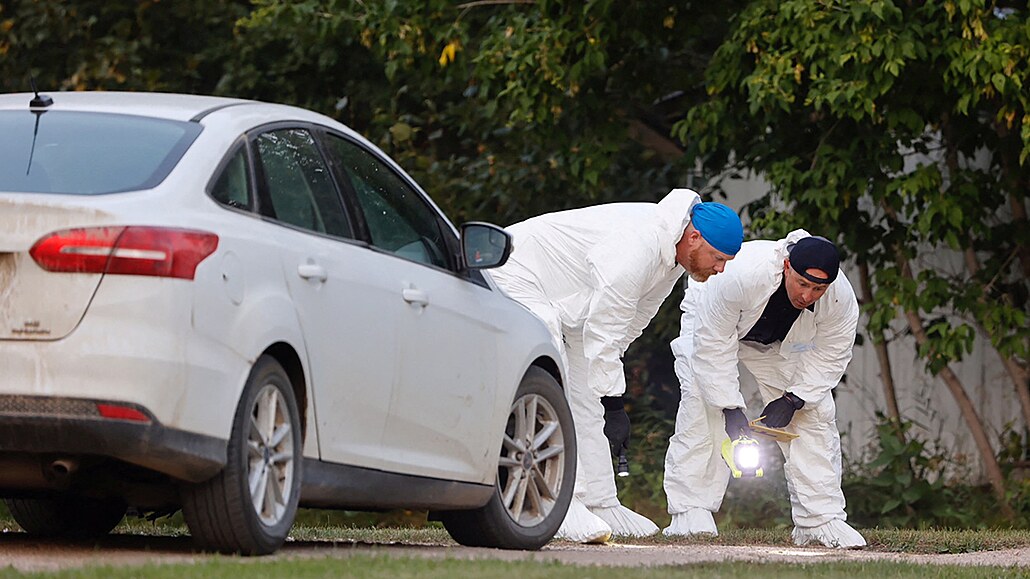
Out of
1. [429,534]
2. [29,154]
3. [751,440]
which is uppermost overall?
[29,154]

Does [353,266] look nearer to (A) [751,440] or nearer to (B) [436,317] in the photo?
(B) [436,317]

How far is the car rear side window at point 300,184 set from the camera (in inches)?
239

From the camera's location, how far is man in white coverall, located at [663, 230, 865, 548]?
912 centimetres

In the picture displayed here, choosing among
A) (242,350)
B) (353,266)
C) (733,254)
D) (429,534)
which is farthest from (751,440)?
(242,350)

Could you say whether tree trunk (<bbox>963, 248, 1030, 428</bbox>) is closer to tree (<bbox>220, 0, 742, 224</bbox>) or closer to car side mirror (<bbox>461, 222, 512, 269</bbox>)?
tree (<bbox>220, 0, 742, 224</bbox>)

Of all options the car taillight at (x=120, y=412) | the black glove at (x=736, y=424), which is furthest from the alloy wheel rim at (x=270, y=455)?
the black glove at (x=736, y=424)

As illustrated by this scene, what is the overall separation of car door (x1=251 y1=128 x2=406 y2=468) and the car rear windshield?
362 millimetres

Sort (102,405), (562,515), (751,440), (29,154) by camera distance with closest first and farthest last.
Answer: (102,405)
(29,154)
(562,515)
(751,440)

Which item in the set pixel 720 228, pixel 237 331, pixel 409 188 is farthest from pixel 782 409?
pixel 237 331

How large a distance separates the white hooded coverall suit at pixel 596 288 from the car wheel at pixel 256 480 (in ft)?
9.80

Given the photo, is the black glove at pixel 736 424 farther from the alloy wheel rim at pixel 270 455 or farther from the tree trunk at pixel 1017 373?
the tree trunk at pixel 1017 373

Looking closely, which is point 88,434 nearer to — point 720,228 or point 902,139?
point 720,228

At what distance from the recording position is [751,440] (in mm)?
9266

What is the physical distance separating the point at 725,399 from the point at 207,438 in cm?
442
